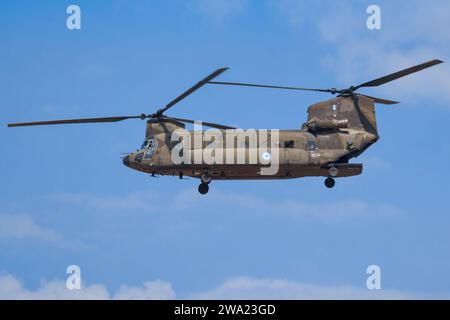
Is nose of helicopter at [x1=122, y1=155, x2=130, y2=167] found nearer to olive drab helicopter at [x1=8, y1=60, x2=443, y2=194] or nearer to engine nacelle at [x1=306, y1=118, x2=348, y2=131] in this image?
olive drab helicopter at [x1=8, y1=60, x2=443, y2=194]

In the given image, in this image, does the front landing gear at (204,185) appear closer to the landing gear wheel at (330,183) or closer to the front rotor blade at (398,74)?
the landing gear wheel at (330,183)

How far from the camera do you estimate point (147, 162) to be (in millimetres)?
68125

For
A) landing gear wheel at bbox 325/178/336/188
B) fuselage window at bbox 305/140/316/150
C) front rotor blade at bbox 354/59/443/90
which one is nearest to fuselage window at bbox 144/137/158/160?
fuselage window at bbox 305/140/316/150

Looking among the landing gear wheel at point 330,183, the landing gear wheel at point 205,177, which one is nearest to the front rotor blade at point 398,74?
the landing gear wheel at point 330,183

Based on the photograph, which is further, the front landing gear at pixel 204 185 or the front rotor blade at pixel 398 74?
the front landing gear at pixel 204 185

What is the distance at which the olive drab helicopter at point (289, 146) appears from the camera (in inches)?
2640

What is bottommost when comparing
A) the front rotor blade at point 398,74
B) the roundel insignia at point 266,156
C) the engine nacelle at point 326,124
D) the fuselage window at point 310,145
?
the roundel insignia at point 266,156

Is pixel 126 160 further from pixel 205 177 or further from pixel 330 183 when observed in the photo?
pixel 330 183

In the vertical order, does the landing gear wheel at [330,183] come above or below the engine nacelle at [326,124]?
below

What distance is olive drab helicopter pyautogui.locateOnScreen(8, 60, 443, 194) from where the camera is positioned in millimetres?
67062
